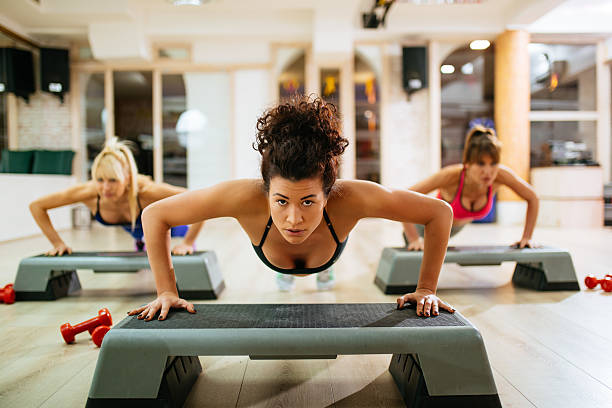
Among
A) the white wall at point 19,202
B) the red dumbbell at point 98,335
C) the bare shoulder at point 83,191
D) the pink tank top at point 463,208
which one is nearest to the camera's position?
the red dumbbell at point 98,335

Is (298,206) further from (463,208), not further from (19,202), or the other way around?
(19,202)

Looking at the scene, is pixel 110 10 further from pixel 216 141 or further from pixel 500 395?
pixel 500 395

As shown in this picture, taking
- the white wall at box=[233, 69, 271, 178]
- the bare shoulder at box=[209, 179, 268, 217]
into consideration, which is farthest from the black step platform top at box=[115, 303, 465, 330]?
the white wall at box=[233, 69, 271, 178]

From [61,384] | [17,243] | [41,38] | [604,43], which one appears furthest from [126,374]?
[604,43]

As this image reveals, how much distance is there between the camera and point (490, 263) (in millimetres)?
2480

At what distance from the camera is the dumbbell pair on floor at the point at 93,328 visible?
1.67 m

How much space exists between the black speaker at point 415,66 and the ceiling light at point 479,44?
91 cm

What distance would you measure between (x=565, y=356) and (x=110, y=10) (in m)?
6.33

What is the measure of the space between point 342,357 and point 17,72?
692cm

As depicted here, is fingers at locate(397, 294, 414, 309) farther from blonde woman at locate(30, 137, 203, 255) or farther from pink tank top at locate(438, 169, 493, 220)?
pink tank top at locate(438, 169, 493, 220)

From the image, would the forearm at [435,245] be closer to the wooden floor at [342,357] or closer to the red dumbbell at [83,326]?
the wooden floor at [342,357]

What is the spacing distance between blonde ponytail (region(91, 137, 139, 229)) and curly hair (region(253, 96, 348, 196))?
5.27 ft

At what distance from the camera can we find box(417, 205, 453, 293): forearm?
4.65 feet

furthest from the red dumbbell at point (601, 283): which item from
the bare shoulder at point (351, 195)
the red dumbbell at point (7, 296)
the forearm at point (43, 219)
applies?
the red dumbbell at point (7, 296)
